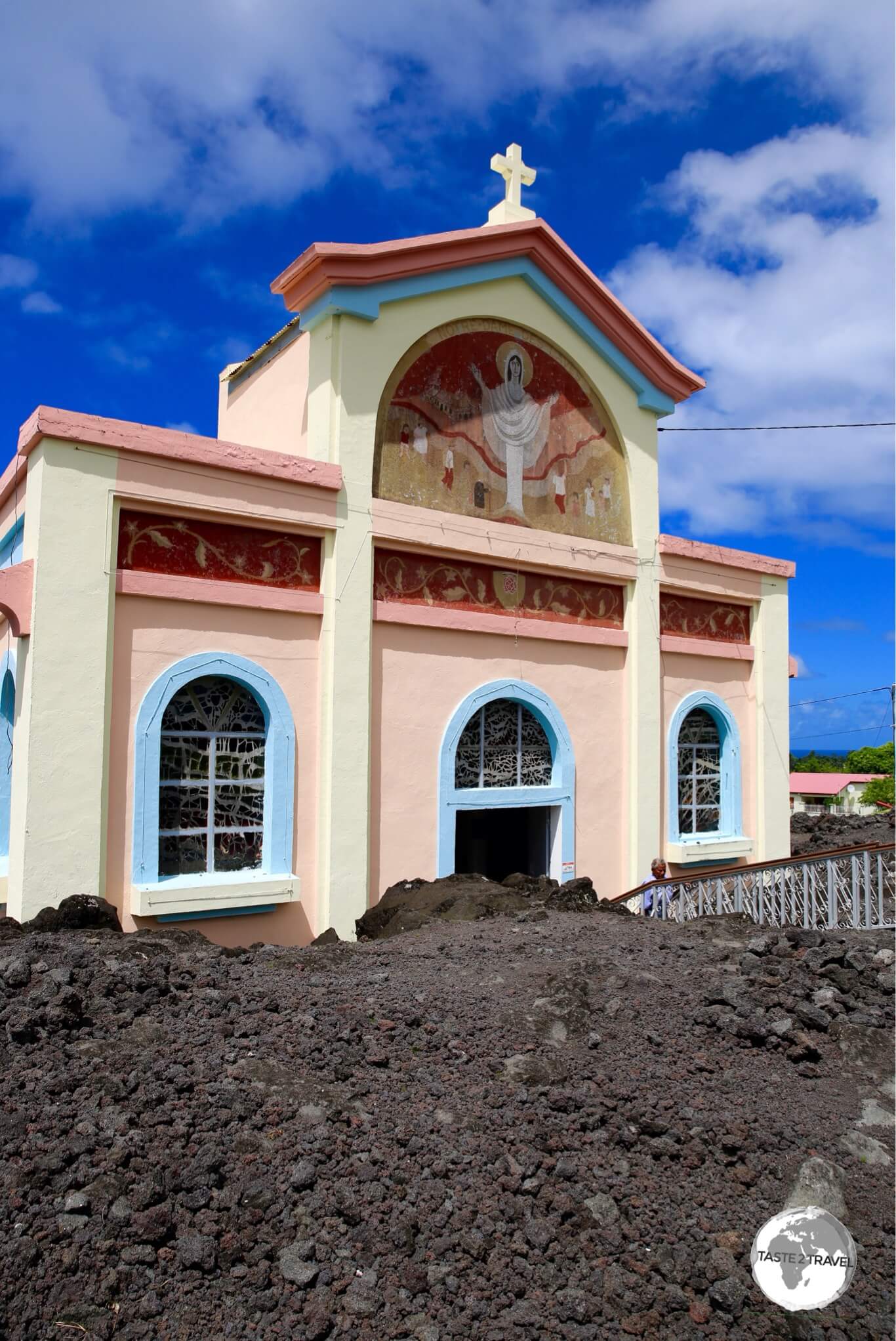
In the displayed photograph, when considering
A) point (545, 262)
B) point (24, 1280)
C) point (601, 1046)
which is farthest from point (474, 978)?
point (545, 262)

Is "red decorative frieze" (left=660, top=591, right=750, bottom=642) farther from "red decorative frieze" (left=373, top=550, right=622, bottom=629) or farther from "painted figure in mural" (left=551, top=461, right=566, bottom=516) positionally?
"painted figure in mural" (left=551, top=461, right=566, bottom=516)

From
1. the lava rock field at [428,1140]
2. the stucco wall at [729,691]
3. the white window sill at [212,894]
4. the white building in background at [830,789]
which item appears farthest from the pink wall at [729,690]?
the white building in background at [830,789]

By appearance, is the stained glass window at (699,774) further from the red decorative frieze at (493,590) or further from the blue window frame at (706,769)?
the red decorative frieze at (493,590)

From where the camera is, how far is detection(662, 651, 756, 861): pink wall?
1236cm

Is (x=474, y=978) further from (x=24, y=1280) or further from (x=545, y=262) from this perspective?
(x=545, y=262)

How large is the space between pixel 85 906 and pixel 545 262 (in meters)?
8.65

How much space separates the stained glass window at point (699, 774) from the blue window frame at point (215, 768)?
5944 mm

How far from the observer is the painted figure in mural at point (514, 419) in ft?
34.9

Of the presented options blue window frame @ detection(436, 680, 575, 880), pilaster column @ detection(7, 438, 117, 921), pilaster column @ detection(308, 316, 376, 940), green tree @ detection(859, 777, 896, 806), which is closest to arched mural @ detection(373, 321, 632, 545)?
pilaster column @ detection(308, 316, 376, 940)

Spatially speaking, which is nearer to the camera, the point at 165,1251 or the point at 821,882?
the point at 165,1251

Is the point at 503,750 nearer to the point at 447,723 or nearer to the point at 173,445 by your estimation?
the point at 447,723

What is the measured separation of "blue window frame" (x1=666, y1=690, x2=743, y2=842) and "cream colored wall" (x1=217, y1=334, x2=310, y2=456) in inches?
237

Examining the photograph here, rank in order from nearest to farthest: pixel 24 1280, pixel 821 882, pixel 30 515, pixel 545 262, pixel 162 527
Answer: pixel 24 1280 < pixel 30 515 < pixel 162 527 < pixel 821 882 < pixel 545 262

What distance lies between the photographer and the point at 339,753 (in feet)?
29.6
